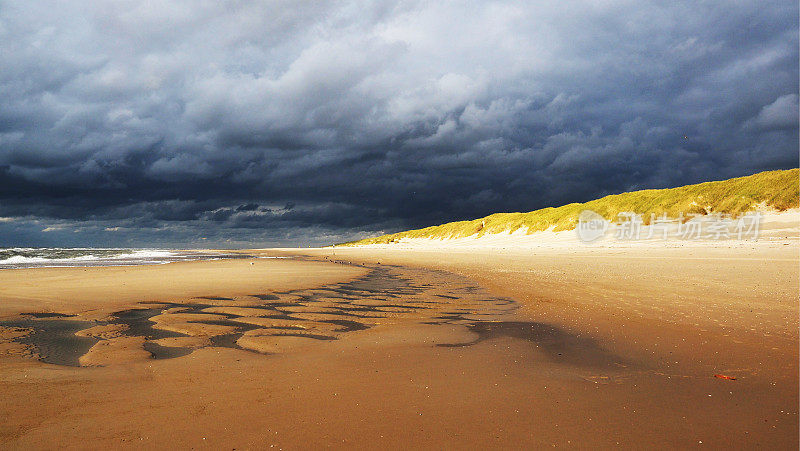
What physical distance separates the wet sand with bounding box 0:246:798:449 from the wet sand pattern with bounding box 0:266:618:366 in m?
0.07

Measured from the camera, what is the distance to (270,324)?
8188 millimetres

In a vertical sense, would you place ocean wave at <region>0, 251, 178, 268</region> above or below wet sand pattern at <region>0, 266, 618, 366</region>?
above

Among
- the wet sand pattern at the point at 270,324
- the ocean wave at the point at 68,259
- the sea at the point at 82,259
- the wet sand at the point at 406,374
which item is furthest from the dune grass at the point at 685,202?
the ocean wave at the point at 68,259

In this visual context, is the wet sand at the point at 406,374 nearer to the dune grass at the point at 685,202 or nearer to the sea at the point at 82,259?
the sea at the point at 82,259

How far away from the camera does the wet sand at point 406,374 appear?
11.3 feet

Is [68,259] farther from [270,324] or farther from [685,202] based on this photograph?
[685,202]

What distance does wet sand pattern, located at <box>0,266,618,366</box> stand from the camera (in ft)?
20.7

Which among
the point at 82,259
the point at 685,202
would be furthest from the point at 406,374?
the point at 685,202

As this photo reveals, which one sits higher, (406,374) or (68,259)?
(68,259)

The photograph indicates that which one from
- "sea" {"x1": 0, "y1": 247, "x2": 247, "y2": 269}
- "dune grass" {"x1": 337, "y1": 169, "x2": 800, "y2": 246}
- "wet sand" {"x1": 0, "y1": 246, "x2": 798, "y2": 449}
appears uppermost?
"dune grass" {"x1": 337, "y1": 169, "x2": 800, "y2": 246}

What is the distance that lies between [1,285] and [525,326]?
18.6m

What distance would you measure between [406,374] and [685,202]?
2100 inches

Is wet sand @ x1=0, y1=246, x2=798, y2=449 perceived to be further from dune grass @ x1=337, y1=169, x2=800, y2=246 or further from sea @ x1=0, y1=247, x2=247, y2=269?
dune grass @ x1=337, y1=169, x2=800, y2=246

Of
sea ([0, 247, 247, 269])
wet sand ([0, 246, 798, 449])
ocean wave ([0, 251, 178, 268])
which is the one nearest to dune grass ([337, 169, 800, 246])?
wet sand ([0, 246, 798, 449])
